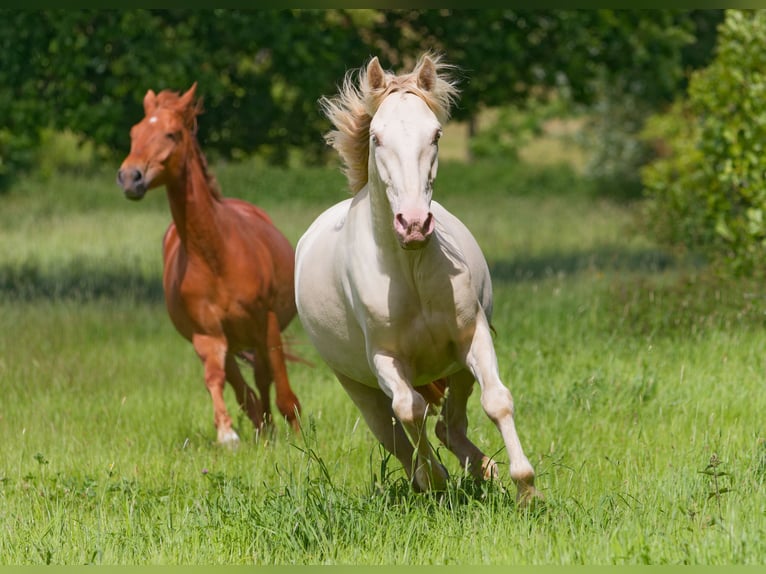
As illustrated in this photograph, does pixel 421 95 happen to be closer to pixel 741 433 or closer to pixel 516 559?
pixel 516 559

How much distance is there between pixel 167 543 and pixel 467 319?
5.13 ft

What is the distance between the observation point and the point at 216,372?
26.5 ft

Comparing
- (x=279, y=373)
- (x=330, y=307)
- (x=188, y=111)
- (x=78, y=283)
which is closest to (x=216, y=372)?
(x=279, y=373)

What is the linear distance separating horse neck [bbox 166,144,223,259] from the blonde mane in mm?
2740

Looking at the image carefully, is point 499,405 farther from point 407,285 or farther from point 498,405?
point 407,285

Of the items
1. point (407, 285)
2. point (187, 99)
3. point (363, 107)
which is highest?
point (187, 99)

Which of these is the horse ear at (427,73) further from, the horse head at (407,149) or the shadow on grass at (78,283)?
the shadow on grass at (78,283)

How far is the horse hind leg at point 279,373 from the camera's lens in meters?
8.09

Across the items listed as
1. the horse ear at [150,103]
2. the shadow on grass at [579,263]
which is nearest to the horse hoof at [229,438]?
the horse ear at [150,103]

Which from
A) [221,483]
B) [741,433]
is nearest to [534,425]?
[741,433]

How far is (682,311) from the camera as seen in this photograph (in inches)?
368

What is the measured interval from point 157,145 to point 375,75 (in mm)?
3530

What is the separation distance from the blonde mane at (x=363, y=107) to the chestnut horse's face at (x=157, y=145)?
270 cm

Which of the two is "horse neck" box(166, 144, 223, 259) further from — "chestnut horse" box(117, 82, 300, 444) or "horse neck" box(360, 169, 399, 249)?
"horse neck" box(360, 169, 399, 249)
